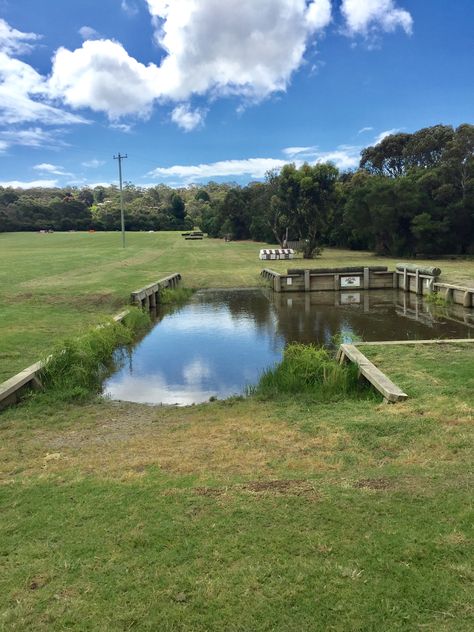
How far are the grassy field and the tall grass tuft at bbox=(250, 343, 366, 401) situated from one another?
0.59 meters

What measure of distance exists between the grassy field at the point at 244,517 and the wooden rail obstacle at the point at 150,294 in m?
11.3

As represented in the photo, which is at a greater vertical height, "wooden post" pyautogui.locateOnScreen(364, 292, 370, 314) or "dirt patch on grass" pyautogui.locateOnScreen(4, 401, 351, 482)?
"dirt patch on grass" pyautogui.locateOnScreen(4, 401, 351, 482)

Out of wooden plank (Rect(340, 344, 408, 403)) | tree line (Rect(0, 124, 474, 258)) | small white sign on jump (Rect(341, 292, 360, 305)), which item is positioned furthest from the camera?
tree line (Rect(0, 124, 474, 258))

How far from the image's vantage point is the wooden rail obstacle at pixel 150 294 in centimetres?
1835

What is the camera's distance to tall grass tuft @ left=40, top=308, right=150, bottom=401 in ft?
27.7

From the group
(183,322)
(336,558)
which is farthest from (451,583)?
(183,322)

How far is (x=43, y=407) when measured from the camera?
744cm

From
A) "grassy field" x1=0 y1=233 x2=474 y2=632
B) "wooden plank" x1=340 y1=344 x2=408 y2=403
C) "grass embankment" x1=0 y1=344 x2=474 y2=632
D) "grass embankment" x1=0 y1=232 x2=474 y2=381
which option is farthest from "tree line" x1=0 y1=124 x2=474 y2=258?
"grass embankment" x1=0 y1=344 x2=474 y2=632

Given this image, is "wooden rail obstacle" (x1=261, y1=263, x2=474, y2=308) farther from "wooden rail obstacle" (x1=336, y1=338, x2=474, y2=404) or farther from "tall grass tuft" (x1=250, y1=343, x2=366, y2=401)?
"tall grass tuft" (x1=250, y1=343, x2=366, y2=401)

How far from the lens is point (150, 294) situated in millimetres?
20578

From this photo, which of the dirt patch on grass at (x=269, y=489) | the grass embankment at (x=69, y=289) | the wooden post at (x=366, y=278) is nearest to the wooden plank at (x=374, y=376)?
the dirt patch on grass at (x=269, y=489)

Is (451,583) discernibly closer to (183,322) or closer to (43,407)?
(43,407)

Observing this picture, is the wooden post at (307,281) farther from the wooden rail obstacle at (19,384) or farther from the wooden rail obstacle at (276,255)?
the wooden rail obstacle at (19,384)

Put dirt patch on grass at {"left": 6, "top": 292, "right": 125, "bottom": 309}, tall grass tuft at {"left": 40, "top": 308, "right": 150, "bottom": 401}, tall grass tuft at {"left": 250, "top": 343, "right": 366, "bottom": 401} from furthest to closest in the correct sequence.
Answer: dirt patch on grass at {"left": 6, "top": 292, "right": 125, "bottom": 309}, tall grass tuft at {"left": 40, "top": 308, "right": 150, "bottom": 401}, tall grass tuft at {"left": 250, "top": 343, "right": 366, "bottom": 401}
